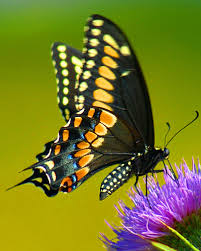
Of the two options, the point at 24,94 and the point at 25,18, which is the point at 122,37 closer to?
the point at 24,94

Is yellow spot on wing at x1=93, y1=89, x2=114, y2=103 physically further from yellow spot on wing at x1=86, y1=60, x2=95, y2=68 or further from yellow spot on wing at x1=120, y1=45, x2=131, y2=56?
yellow spot on wing at x1=120, y1=45, x2=131, y2=56

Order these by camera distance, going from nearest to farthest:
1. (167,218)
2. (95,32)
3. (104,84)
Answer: (167,218) < (95,32) < (104,84)

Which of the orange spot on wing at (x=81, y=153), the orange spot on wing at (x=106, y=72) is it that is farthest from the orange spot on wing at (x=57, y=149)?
the orange spot on wing at (x=106, y=72)

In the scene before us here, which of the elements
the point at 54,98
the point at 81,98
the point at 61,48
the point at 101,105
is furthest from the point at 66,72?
the point at 54,98

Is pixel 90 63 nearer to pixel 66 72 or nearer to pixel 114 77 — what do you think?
pixel 114 77

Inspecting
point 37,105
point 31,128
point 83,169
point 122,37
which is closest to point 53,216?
point 31,128

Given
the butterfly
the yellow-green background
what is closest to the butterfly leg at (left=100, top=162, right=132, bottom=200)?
the butterfly
